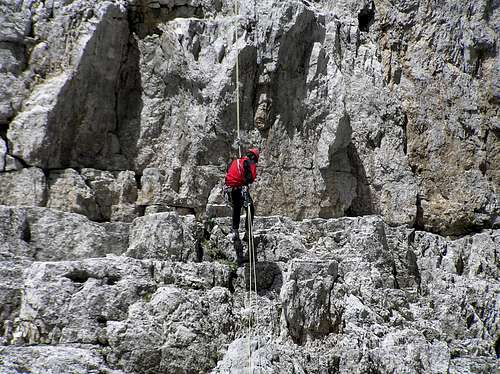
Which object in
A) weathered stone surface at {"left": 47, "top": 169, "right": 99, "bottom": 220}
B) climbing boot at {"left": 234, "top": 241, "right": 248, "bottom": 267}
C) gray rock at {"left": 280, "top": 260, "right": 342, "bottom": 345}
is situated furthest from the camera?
weathered stone surface at {"left": 47, "top": 169, "right": 99, "bottom": 220}

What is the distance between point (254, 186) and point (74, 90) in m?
5.74

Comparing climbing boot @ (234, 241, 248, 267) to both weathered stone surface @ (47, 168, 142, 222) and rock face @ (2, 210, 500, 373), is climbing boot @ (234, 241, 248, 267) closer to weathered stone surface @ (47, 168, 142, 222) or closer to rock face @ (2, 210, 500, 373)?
rock face @ (2, 210, 500, 373)

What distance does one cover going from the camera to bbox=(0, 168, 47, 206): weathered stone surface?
51.0 ft

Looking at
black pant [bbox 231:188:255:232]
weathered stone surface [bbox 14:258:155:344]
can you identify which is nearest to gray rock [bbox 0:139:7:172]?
weathered stone surface [bbox 14:258:155:344]

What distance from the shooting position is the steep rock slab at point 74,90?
626 inches

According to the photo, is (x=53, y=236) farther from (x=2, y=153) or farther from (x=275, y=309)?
(x=275, y=309)

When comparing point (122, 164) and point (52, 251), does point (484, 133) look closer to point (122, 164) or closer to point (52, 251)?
point (122, 164)

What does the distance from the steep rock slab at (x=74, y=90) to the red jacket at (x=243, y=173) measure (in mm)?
4578

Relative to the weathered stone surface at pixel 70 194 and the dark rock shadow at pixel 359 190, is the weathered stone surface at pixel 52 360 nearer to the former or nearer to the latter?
the weathered stone surface at pixel 70 194

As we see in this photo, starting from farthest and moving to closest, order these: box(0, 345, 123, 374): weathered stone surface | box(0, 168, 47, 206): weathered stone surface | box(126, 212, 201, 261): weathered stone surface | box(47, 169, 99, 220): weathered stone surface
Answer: box(47, 169, 99, 220): weathered stone surface < box(0, 168, 47, 206): weathered stone surface < box(126, 212, 201, 261): weathered stone surface < box(0, 345, 123, 374): weathered stone surface

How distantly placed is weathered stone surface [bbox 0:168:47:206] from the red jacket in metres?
5.07

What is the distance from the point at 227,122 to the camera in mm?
18062

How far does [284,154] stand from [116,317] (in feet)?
26.0

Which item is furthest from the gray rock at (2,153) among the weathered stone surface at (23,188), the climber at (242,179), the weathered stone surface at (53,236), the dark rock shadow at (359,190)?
the dark rock shadow at (359,190)
